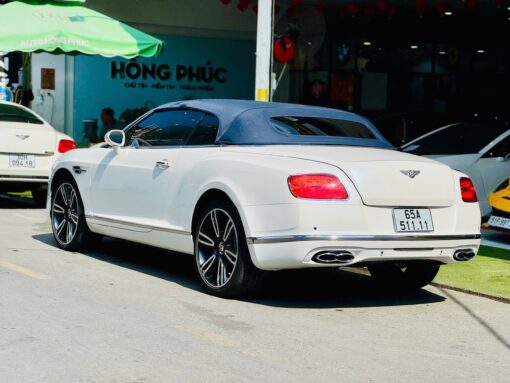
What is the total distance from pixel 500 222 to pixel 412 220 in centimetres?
466

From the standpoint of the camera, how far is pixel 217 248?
7652mm

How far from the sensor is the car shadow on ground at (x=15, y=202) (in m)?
14.4

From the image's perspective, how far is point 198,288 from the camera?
806 cm

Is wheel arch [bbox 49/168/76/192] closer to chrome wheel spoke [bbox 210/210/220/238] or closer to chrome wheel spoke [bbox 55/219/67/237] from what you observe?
chrome wheel spoke [bbox 55/219/67/237]

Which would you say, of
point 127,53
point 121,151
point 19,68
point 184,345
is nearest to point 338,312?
point 184,345

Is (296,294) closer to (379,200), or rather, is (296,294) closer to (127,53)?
(379,200)

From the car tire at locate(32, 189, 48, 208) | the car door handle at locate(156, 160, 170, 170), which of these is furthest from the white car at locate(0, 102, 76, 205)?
the car door handle at locate(156, 160, 170, 170)

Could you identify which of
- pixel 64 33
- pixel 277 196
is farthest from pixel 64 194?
pixel 64 33

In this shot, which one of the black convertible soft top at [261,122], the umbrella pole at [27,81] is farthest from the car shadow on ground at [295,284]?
the umbrella pole at [27,81]

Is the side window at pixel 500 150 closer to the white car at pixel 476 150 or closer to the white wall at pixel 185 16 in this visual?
the white car at pixel 476 150

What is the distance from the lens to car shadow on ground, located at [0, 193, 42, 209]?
47.3 ft

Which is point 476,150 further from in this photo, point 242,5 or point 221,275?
point 242,5

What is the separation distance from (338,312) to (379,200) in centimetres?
91

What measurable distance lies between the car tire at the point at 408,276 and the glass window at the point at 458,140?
5503mm
